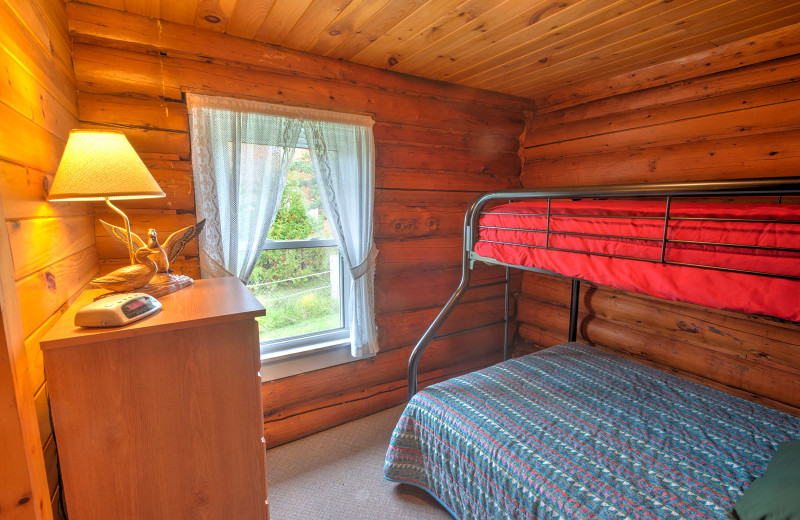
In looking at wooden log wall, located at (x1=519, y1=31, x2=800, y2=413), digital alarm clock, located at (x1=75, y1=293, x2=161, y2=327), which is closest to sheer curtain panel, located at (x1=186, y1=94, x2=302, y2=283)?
digital alarm clock, located at (x1=75, y1=293, x2=161, y2=327)

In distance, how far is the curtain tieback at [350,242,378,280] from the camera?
86.7 inches

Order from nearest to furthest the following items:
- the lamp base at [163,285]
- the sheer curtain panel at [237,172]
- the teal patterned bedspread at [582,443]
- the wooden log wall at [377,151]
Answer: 1. the teal patterned bedspread at [582,443]
2. the lamp base at [163,285]
3. the wooden log wall at [377,151]
4. the sheer curtain panel at [237,172]

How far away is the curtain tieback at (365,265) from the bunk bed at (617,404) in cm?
69

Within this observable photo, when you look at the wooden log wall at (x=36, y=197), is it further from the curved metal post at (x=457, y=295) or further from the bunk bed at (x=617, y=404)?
the curved metal post at (x=457, y=295)

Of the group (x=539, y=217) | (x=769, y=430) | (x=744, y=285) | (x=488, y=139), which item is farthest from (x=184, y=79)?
(x=769, y=430)

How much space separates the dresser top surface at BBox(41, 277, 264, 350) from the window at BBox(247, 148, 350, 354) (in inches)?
28.4

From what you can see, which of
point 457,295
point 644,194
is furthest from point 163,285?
point 644,194

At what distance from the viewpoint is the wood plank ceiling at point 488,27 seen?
152 centimetres

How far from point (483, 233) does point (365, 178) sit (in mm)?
757

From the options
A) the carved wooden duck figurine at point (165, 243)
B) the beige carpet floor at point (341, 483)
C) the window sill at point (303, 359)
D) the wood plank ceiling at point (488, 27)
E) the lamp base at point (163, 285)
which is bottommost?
the beige carpet floor at point (341, 483)

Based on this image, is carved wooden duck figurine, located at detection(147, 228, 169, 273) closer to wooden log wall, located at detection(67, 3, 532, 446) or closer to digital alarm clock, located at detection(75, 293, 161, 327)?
digital alarm clock, located at detection(75, 293, 161, 327)

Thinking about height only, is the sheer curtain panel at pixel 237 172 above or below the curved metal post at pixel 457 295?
above

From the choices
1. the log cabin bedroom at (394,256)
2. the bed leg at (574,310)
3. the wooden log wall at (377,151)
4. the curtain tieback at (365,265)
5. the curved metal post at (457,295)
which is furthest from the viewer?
the bed leg at (574,310)

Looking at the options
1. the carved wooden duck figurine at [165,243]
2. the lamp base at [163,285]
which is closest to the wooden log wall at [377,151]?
→ the carved wooden duck figurine at [165,243]
